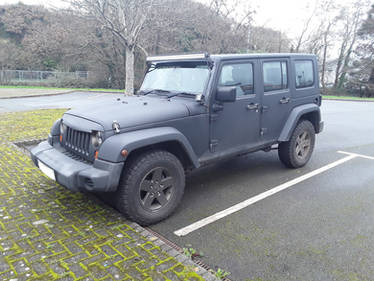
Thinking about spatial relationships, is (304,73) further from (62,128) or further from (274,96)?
(62,128)

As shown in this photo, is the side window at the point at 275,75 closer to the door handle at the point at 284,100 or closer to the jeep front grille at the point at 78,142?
the door handle at the point at 284,100

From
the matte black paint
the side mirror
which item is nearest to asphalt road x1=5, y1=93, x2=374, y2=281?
the matte black paint

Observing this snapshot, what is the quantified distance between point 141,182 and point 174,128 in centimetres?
75

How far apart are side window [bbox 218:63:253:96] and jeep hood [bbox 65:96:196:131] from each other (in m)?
0.67

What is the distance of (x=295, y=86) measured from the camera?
16.9 feet

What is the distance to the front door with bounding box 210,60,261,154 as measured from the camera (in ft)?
13.3

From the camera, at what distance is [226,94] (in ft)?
12.3

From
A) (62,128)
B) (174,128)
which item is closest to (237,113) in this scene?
(174,128)

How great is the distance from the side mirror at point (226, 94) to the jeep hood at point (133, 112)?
41cm

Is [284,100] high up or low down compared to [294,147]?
up

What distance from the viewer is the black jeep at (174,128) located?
323 centimetres

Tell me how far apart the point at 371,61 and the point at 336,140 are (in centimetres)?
2864

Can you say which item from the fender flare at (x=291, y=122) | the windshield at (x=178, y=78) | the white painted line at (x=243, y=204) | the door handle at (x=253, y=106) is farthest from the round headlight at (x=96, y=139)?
the fender flare at (x=291, y=122)

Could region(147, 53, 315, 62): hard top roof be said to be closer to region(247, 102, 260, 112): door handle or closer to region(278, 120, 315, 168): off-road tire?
region(247, 102, 260, 112): door handle
